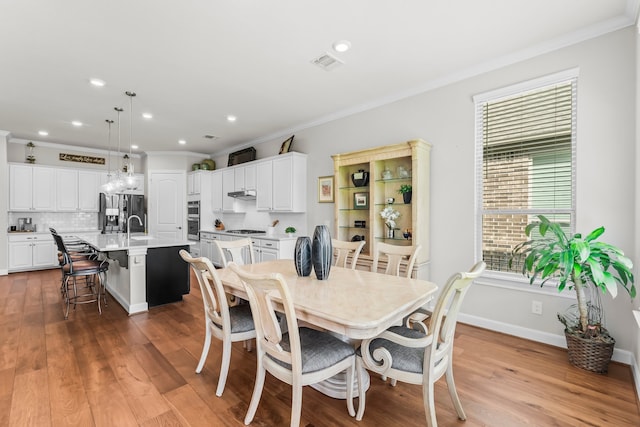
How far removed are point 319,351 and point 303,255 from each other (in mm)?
768

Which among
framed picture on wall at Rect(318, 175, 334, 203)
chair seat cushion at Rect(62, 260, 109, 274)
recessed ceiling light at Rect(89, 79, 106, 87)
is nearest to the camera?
recessed ceiling light at Rect(89, 79, 106, 87)

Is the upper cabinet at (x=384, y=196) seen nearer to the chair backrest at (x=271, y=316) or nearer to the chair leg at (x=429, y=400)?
the chair leg at (x=429, y=400)

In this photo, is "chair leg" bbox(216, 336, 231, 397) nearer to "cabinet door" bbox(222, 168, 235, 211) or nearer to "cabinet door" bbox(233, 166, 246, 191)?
"cabinet door" bbox(233, 166, 246, 191)

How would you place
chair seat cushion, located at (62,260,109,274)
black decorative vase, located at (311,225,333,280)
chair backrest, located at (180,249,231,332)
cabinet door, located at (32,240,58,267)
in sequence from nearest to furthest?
1. chair backrest, located at (180,249,231,332)
2. black decorative vase, located at (311,225,333,280)
3. chair seat cushion, located at (62,260,109,274)
4. cabinet door, located at (32,240,58,267)

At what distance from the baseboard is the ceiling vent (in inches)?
119

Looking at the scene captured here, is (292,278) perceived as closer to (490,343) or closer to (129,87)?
(490,343)

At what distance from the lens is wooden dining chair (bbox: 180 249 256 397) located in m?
2.06

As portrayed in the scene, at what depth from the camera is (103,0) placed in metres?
2.17

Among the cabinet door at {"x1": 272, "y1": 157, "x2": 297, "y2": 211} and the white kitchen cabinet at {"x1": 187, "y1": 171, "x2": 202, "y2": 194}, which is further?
the white kitchen cabinet at {"x1": 187, "y1": 171, "x2": 202, "y2": 194}

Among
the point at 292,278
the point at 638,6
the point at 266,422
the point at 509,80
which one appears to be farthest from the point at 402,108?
the point at 266,422

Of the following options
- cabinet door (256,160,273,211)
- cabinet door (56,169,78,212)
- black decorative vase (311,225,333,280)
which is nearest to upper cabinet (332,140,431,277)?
black decorative vase (311,225,333,280)

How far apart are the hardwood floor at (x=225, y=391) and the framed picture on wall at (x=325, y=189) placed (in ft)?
8.52

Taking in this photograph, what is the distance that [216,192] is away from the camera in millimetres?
7055

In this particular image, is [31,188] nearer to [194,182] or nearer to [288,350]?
[194,182]
